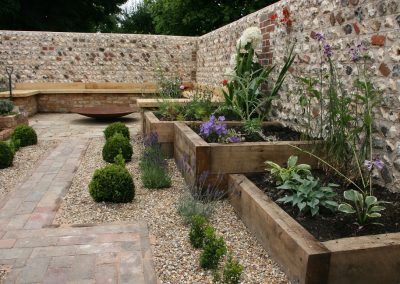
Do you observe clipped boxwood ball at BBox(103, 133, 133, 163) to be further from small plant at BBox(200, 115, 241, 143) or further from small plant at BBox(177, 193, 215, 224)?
small plant at BBox(177, 193, 215, 224)

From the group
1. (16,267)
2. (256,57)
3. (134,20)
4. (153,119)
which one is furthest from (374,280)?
(134,20)

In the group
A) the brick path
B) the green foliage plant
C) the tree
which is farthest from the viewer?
the tree

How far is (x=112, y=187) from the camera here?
3271 millimetres

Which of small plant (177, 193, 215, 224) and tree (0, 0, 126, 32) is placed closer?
small plant (177, 193, 215, 224)

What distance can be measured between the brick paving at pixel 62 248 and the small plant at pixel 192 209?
0.33 metres

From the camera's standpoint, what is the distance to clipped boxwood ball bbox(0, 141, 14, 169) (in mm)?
4371

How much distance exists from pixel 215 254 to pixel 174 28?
14861 mm

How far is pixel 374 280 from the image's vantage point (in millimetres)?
2014

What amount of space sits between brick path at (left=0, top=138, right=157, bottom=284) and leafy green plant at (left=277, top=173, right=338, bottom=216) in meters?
1.05

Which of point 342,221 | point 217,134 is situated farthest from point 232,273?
point 217,134

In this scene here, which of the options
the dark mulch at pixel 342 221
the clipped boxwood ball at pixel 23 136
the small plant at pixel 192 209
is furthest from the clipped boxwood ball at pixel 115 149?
the dark mulch at pixel 342 221

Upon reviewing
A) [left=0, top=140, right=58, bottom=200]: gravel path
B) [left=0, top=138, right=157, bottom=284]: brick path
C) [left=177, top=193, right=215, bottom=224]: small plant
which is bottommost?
[left=0, top=140, right=58, bottom=200]: gravel path

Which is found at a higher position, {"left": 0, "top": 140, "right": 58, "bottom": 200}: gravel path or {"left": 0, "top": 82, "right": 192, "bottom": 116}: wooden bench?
{"left": 0, "top": 82, "right": 192, "bottom": 116}: wooden bench

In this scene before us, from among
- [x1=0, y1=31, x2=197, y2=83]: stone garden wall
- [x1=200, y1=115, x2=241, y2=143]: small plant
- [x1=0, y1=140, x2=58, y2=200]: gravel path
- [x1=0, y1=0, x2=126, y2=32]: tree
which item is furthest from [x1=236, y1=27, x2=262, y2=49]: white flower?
[x1=0, y1=0, x2=126, y2=32]: tree
